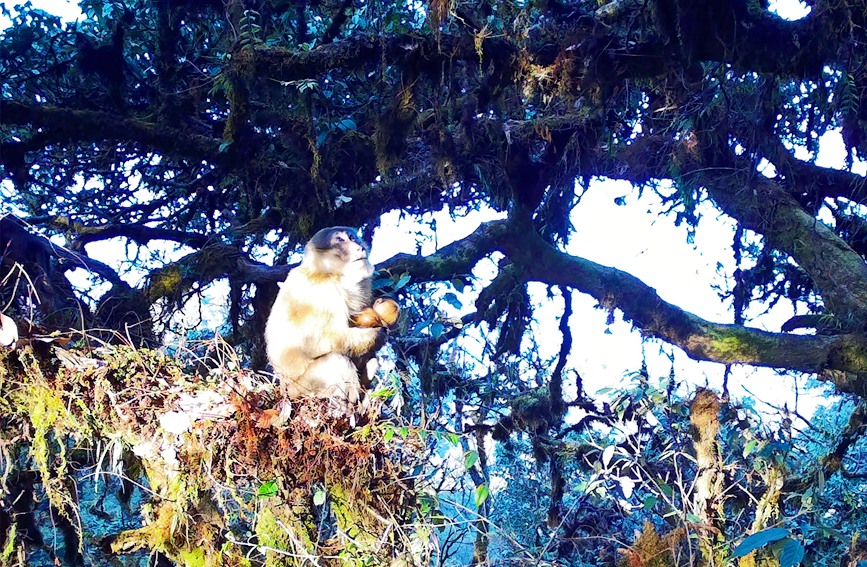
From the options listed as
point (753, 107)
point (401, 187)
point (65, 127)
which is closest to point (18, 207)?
point (65, 127)

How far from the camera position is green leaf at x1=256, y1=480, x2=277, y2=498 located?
3074mm

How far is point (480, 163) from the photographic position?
6426 millimetres

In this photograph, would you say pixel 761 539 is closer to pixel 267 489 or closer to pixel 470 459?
pixel 470 459

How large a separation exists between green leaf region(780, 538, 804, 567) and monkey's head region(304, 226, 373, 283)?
2.88 m

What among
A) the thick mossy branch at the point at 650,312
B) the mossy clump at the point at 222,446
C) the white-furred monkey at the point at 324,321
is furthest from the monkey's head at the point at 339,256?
the mossy clump at the point at 222,446

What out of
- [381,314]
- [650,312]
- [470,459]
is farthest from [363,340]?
[650,312]

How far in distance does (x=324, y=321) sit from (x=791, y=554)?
2.85 m

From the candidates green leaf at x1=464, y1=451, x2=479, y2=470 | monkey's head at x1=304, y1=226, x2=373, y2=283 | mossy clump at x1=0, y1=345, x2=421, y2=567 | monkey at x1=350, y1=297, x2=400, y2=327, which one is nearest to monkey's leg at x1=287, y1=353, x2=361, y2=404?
monkey at x1=350, y1=297, x2=400, y2=327

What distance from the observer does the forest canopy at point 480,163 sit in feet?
17.0

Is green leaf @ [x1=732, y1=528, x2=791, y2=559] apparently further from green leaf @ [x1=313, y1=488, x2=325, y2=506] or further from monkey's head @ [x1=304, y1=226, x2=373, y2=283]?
monkey's head @ [x1=304, y1=226, x2=373, y2=283]

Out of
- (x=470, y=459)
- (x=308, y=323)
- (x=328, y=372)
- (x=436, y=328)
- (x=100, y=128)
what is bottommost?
(x=470, y=459)

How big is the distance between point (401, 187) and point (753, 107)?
9.96 feet

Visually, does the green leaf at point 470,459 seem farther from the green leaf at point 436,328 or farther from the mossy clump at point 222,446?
the green leaf at point 436,328

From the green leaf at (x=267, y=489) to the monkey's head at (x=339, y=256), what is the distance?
77.4 inches
